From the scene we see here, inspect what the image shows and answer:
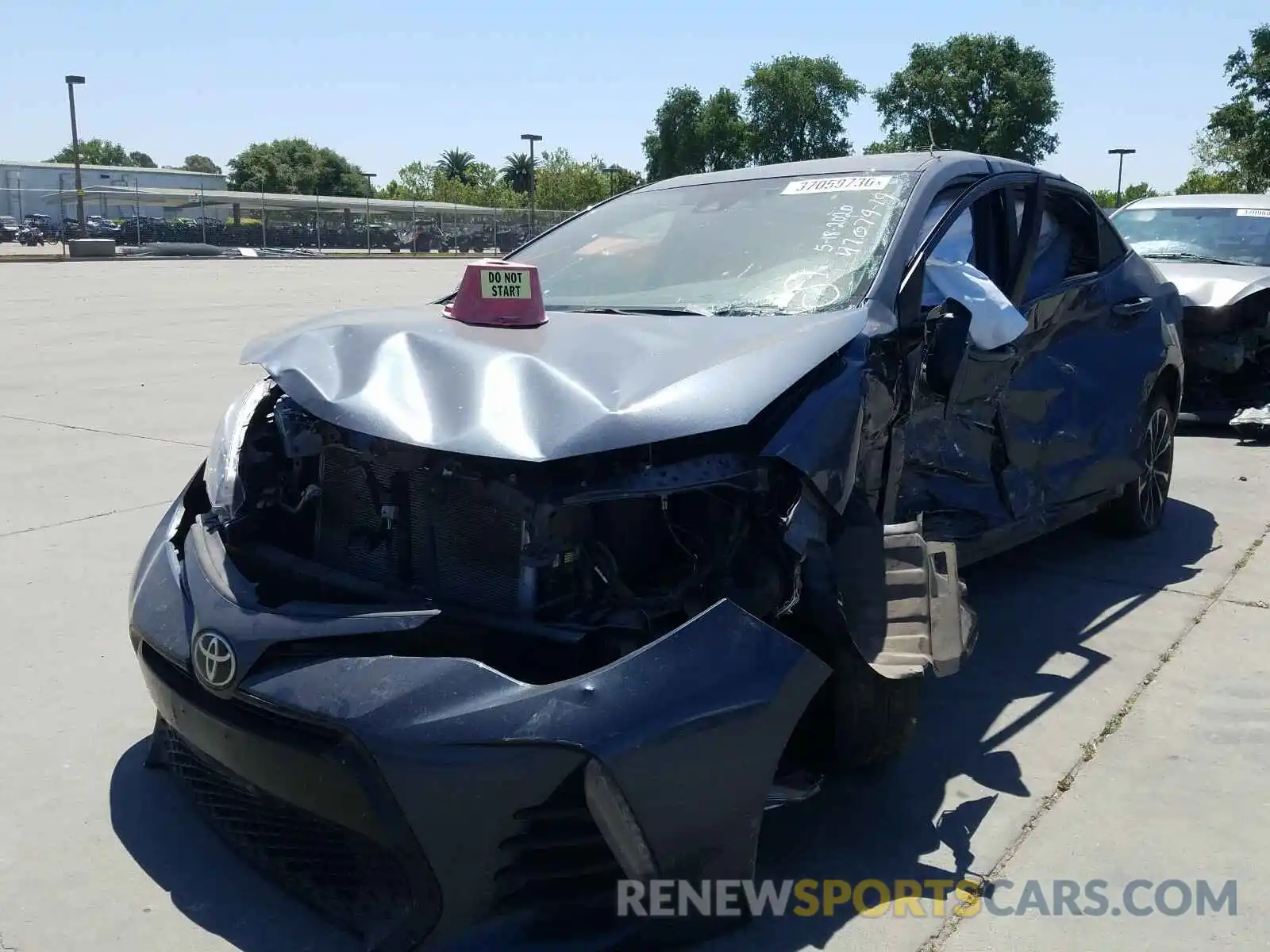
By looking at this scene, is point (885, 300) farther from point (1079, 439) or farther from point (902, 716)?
point (1079, 439)

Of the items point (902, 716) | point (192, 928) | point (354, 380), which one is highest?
point (354, 380)

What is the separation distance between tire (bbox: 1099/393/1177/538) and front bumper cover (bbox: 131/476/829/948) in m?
3.52

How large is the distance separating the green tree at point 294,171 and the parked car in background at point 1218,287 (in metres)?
90.2

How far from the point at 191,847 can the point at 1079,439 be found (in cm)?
348

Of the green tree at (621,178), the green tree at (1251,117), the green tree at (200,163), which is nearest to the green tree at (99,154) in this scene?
the green tree at (200,163)

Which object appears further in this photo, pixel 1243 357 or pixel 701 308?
pixel 1243 357

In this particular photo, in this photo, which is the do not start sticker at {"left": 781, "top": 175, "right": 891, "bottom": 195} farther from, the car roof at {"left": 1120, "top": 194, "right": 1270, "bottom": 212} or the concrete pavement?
the car roof at {"left": 1120, "top": 194, "right": 1270, "bottom": 212}

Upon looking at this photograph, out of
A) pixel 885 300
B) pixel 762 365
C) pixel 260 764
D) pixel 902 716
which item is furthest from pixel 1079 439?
pixel 260 764

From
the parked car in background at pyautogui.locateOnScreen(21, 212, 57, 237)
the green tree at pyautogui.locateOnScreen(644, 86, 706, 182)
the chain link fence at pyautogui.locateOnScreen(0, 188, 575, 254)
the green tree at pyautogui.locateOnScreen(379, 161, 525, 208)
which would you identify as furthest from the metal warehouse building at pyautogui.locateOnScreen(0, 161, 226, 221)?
the green tree at pyautogui.locateOnScreen(644, 86, 706, 182)

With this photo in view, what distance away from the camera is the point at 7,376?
10.0m

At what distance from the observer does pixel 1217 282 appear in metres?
8.22

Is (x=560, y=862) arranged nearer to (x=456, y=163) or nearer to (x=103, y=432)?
(x=103, y=432)

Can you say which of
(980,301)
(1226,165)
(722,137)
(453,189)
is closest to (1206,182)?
(1226,165)

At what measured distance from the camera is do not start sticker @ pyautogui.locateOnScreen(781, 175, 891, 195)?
3863 millimetres
